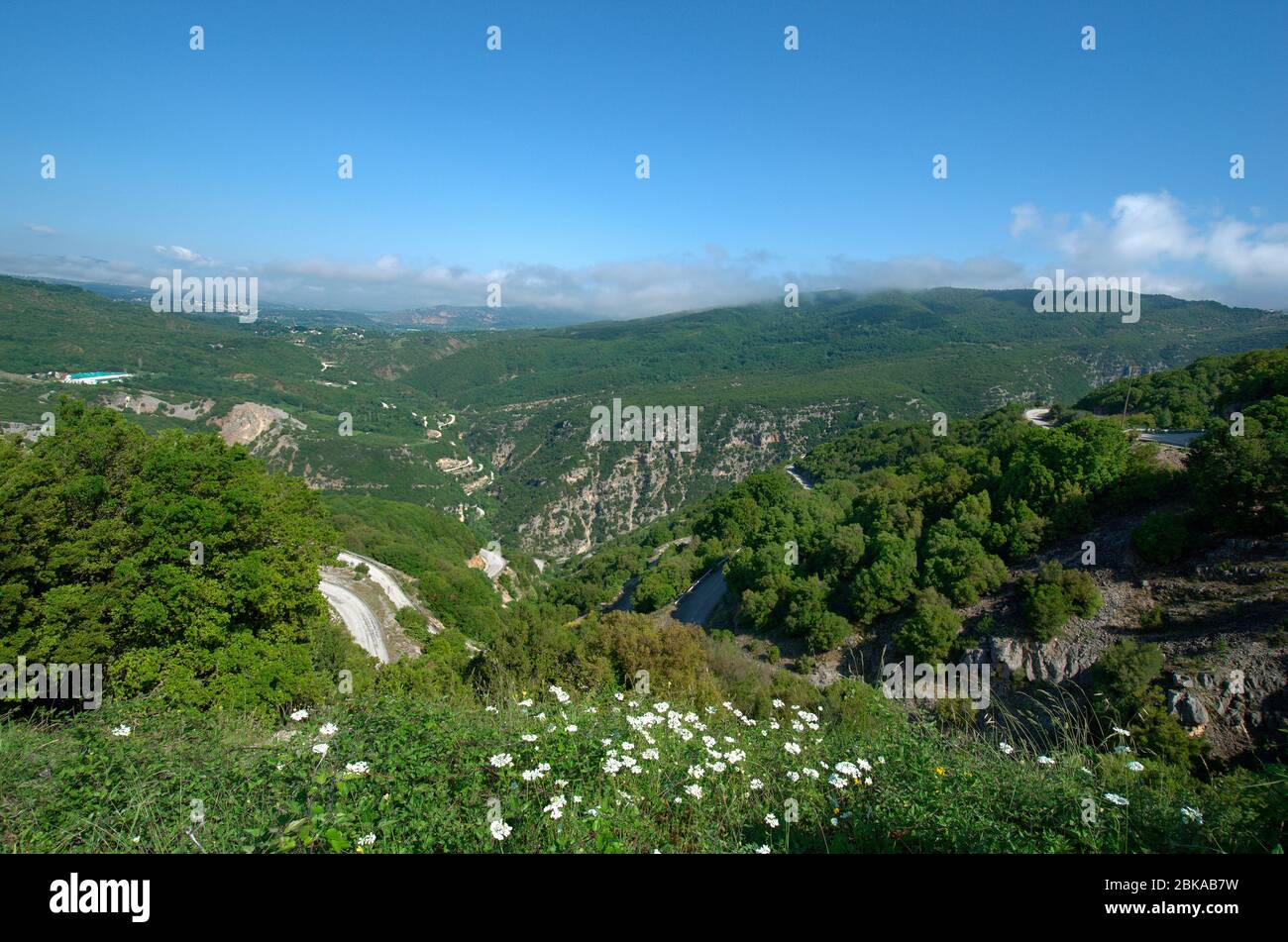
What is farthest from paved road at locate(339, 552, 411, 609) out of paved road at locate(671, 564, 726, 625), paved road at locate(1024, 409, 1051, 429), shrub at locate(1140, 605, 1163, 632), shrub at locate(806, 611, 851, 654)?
paved road at locate(1024, 409, 1051, 429)

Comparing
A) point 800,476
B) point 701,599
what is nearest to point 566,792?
point 701,599

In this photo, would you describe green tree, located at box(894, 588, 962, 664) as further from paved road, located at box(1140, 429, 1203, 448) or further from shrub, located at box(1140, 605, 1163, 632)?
paved road, located at box(1140, 429, 1203, 448)

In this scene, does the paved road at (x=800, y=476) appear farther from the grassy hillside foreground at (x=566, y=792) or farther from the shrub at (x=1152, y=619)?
the grassy hillside foreground at (x=566, y=792)

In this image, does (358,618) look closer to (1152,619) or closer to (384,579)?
(384,579)

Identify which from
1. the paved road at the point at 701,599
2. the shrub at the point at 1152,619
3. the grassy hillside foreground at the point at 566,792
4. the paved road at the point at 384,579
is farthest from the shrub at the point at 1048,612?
the paved road at the point at 384,579
